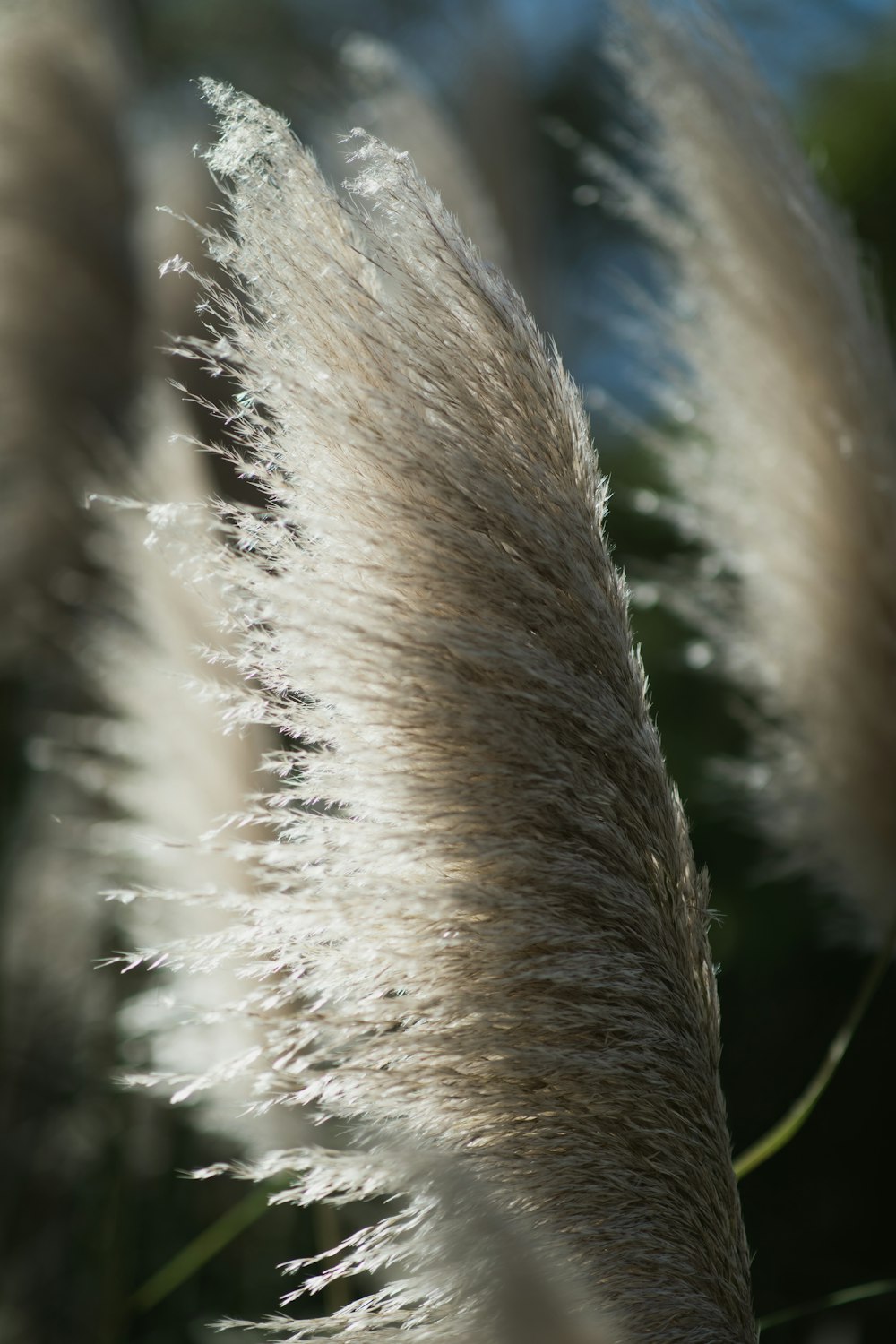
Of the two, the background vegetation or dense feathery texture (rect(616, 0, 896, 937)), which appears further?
the background vegetation

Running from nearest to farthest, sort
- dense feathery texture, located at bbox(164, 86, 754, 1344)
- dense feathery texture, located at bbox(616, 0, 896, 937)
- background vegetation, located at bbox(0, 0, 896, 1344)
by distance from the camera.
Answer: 1. dense feathery texture, located at bbox(164, 86, 754, 1344)
2. dense feathery texture, located at bbox(616, 0, 896, 937)
3. background vegetation, located at bbox(0, 0, 896, 1344)

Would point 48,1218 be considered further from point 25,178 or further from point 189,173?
point 189,173

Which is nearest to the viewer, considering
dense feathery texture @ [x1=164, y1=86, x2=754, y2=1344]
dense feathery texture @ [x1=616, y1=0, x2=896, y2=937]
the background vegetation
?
dense feathery texture @ [x1=164, y1=86, x2=754, y2=1344]

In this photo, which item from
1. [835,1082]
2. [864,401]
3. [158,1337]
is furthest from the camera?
[158,1337]

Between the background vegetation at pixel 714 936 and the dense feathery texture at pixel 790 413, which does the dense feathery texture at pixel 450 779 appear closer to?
the dense feathery texture at pixel 790 413

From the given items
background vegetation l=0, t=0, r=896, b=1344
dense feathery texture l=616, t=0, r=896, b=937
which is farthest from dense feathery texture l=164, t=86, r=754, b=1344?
background vegetation l=0, t=0, r=896, b=1344

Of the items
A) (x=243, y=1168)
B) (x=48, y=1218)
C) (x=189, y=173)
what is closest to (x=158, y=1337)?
(x=48, y=1218)

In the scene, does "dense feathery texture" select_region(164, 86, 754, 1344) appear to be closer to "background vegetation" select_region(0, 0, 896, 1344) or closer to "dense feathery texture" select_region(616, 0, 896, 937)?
"dense feathery texture" select_region(616, 0, 896, 937)
